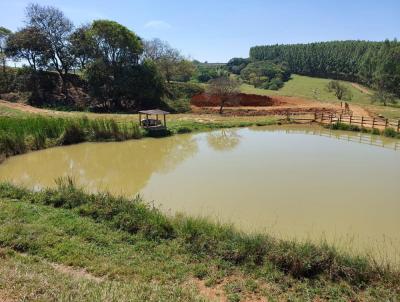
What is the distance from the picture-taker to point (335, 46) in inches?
3329

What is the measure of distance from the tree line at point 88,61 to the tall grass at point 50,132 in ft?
43.5

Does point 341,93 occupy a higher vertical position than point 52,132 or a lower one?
higher

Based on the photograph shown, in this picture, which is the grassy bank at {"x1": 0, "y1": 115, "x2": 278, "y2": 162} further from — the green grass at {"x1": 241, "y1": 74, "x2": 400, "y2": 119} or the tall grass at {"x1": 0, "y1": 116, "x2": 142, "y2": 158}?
the green grass at {"x1": 241, "y1": 74, "x2": 400, "y2": 119}

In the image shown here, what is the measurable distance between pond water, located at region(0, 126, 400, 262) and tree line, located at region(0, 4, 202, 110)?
1482 cm

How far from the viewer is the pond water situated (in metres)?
8.56

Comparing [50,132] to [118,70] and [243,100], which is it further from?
[243,100]

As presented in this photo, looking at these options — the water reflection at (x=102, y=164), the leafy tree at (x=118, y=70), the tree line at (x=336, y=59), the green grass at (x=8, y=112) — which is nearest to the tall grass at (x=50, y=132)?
the water reflection at (x=102, y=164)

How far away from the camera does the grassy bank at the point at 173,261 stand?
5091 millimetres

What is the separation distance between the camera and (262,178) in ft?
41.2

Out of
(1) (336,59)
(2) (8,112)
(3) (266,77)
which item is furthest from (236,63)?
(2) (8,112)

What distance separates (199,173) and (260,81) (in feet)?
181

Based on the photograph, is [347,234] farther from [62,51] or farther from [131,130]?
[62,51]

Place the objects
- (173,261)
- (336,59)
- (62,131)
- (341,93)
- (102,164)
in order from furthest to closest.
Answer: (336,59) < (341,93) < (62,131) < (102,164) < (173,261)

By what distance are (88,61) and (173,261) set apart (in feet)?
110
